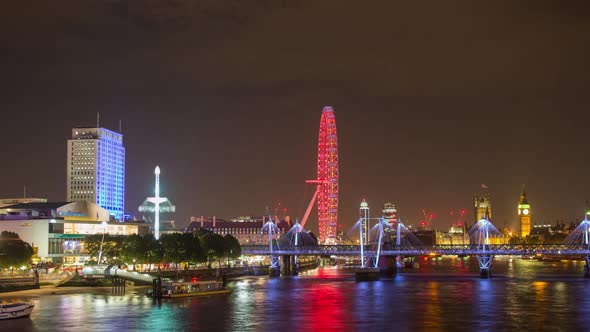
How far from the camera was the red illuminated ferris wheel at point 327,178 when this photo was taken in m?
159

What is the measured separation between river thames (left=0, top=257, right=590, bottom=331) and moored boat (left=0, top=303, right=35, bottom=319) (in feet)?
2.25

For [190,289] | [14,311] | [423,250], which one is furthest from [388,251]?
[14,311]

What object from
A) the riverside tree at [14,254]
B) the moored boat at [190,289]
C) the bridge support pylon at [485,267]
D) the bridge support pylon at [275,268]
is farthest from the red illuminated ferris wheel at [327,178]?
the moored boat at [190,289]

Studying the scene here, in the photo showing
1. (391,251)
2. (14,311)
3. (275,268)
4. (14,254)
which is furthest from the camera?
(275,268)

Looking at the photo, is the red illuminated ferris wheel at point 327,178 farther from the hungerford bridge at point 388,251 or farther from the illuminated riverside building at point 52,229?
the illuminated riverside building at point 52,229

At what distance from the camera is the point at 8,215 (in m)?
129

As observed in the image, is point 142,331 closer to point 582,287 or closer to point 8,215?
point 582,287

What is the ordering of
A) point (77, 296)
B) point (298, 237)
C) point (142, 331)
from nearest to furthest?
point (142, 331), point (77, 296), point (298, 237)

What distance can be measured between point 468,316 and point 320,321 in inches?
408

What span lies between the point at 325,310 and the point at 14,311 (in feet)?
70.3

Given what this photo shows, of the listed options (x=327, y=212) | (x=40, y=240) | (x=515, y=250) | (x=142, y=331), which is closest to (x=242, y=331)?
(x=142, y=331)

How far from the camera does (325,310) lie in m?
63.7

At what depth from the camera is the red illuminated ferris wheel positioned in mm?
159000

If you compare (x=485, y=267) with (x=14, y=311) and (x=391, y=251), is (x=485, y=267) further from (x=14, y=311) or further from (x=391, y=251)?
(x=14, y=311)
